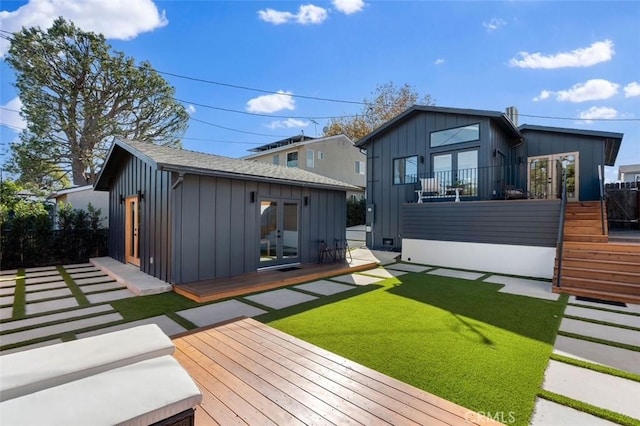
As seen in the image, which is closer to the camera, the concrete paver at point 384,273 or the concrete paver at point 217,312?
the concrete paver at point 217,312

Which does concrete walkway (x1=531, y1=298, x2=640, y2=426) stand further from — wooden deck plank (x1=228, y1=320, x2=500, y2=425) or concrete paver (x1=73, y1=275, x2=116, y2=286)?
concrete paver (x1=73, y1=275, x2=116, y2=286)

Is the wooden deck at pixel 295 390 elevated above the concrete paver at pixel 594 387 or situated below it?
above

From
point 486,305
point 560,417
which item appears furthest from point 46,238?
point 560,417

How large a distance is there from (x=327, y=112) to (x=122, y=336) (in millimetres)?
24306

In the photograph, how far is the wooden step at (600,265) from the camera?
5730mm

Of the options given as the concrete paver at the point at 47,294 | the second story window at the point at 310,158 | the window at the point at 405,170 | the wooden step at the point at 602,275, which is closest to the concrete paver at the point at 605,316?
the wooden step at the point at 602,275

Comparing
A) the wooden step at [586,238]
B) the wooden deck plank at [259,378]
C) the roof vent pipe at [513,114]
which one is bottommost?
the wooden deck plank at [259,378]

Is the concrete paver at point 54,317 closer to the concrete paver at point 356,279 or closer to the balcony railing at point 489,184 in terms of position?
the concrete paver at point 356,279

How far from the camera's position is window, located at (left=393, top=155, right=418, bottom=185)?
11000mm

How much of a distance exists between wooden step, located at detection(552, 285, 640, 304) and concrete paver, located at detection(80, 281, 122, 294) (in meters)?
8.65

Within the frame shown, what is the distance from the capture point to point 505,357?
3.04 m

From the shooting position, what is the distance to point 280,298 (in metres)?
5.30

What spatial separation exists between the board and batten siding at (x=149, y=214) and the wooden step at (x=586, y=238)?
875 cm

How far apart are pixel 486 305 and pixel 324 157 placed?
1560 centimetres
